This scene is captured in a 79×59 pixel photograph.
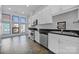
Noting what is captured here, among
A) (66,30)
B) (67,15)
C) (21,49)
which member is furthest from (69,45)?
(21,49)

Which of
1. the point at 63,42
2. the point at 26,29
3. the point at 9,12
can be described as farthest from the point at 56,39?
the point at 9,12

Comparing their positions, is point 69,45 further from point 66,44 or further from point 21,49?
point 21,49

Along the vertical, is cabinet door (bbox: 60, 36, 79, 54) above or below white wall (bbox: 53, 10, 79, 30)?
below

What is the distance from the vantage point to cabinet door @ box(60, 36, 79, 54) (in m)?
2.41

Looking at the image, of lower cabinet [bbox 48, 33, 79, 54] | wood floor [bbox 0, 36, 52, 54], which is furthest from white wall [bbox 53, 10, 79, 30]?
wood floor [bbox 0, 36, 52, 54]

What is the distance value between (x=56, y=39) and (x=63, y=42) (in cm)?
48

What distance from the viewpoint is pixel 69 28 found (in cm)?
360

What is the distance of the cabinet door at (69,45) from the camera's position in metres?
2.41

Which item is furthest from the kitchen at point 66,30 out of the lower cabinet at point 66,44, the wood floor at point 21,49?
the wood floor at point 21,49

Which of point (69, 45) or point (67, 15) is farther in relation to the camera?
point (67, 15)

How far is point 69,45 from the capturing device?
8.65 feet

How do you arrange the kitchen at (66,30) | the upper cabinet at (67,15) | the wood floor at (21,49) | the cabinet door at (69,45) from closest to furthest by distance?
the cabinet door at (69,45)
the kitchen at (66,30)
the upper cabinet at (67,15)
the wood floor at (21,49)

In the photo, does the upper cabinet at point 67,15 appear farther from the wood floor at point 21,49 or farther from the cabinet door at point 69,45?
the wood floor at point 21,49

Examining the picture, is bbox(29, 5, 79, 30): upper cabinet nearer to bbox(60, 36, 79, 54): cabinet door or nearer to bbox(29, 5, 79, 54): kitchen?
bbox(29, 5, 79, 54): kitchen
